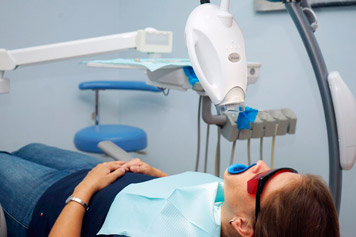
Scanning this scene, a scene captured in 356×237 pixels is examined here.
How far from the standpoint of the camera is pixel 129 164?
1354mm

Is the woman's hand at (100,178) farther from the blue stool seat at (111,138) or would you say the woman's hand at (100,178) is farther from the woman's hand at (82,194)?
the blue stool seat at (111,138)

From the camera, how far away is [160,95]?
9.18 ft

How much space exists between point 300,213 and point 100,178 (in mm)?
665

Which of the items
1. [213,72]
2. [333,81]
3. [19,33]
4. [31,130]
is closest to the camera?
[213,72]

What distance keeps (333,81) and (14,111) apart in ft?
7.36

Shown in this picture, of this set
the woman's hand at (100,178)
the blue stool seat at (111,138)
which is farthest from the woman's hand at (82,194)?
the blue stool seat at (111,138)

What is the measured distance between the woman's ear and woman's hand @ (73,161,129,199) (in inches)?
18.8

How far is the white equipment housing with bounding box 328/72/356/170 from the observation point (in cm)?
108

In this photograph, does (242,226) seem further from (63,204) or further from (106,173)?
(63,204)

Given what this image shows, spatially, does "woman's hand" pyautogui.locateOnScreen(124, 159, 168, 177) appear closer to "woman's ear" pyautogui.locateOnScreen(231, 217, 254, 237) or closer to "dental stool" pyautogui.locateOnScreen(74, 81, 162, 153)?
"woman's ear" pyautogui.locateOnScreen(231, 217, 254, 237)

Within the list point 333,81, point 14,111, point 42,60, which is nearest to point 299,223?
point 333,81

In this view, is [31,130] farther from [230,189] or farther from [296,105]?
[230,189]

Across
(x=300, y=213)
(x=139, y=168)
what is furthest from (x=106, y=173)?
(x=300, y=213)

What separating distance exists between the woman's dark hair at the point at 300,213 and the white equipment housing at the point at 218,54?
0.84ft
